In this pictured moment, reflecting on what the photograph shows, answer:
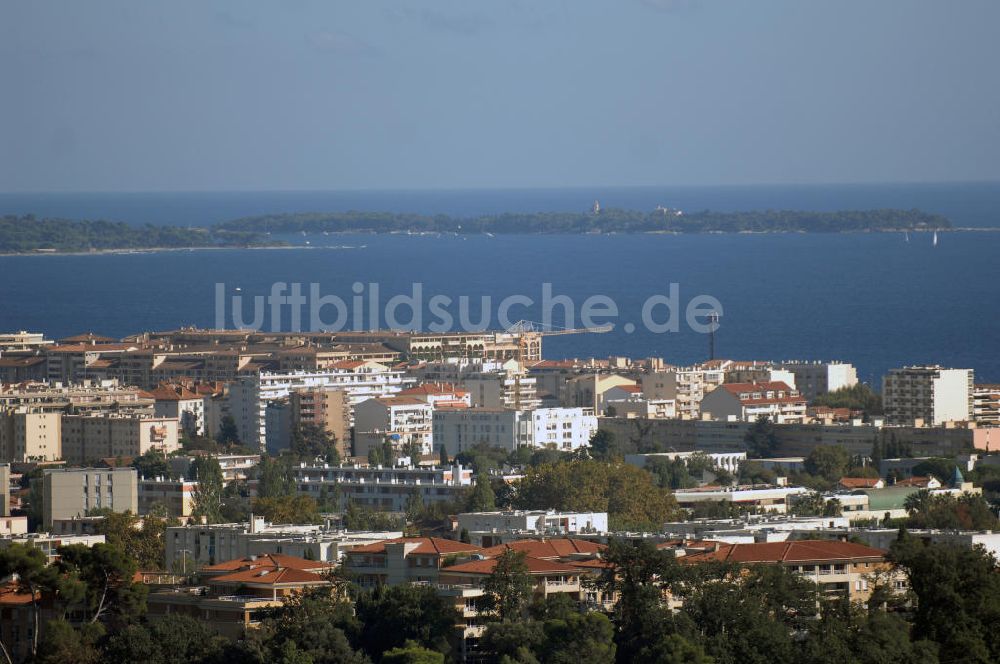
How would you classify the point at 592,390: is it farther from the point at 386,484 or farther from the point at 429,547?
the point at 429,547

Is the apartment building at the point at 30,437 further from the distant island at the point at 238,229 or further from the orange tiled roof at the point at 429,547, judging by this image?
the distant island at the point at 238,229

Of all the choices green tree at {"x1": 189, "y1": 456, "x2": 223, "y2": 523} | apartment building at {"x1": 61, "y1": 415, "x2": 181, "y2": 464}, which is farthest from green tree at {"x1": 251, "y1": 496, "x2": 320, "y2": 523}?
apartment building at {"x1": 61, "y1": 415, "x2": 181, "y2": 464}

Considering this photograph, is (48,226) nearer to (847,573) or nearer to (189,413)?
(189,413)

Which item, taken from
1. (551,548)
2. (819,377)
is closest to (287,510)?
(551,548)

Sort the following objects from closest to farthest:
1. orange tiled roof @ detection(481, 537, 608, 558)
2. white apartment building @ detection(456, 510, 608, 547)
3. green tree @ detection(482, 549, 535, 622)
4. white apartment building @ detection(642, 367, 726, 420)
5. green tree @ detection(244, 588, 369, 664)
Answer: green tree @ detection(244, 588, 369, 664), green tree @ detection(482, 549, 535, 622), orange tiled roof @ detection(481, 537, 608, 558), white apartment building @ detection(456, 510, 608, 547), white apartment building @ detection(642, 367, 726, 420)

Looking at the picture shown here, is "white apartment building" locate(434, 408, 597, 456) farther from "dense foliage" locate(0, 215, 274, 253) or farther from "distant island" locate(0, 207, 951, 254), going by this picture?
"dense foliage" locate(0, 215, 274, 253)

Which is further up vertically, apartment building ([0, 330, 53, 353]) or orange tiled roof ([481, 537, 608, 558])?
orange tiled roof ([481, 537, 608, 558])

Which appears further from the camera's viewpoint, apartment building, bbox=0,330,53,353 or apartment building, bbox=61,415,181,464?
apartment building, bbox=0,330,53,353
